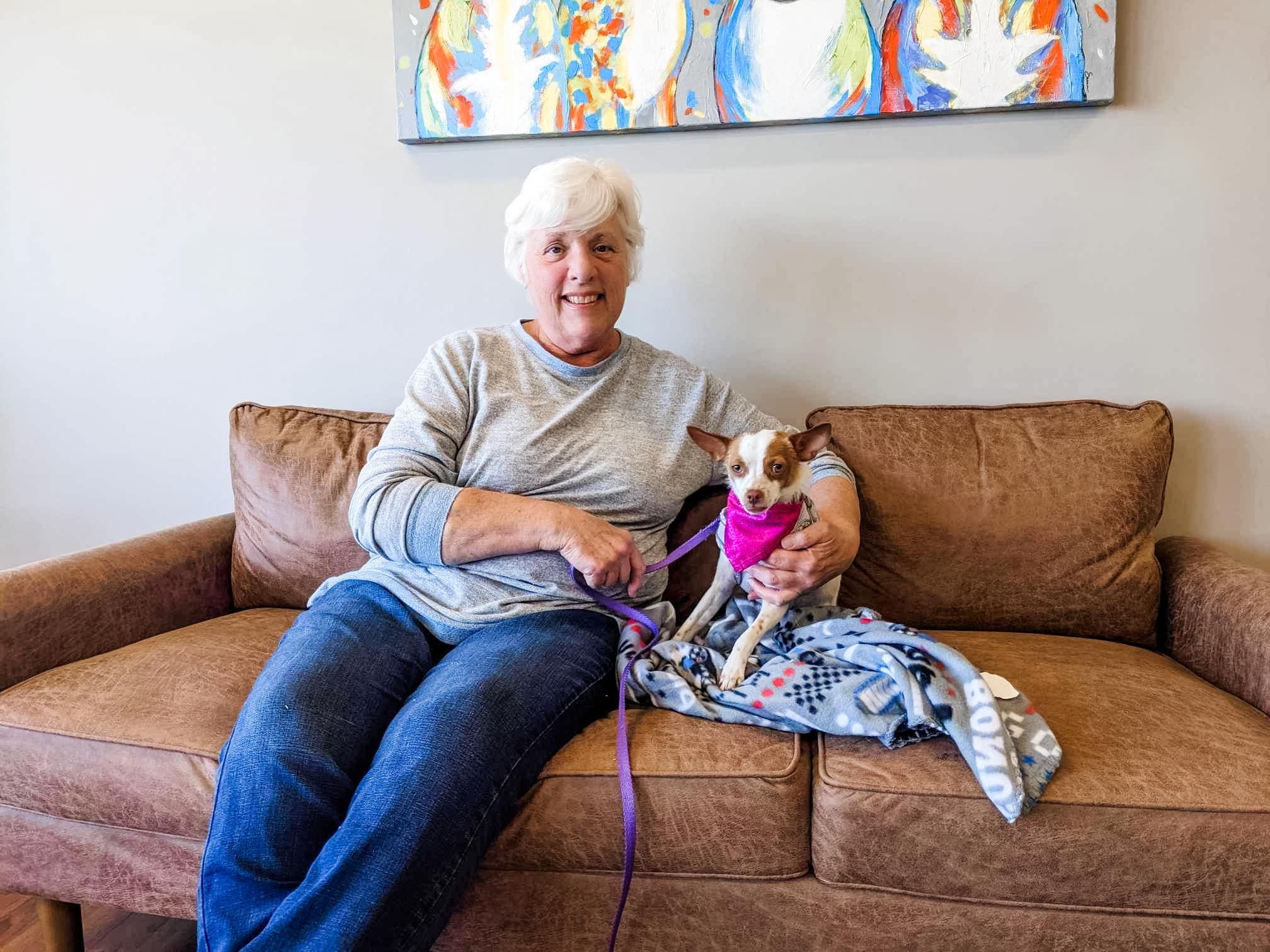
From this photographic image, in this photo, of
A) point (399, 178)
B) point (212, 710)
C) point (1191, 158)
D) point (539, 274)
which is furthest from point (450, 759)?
point (1191, 158)

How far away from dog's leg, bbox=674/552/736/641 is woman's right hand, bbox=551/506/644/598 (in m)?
0.20

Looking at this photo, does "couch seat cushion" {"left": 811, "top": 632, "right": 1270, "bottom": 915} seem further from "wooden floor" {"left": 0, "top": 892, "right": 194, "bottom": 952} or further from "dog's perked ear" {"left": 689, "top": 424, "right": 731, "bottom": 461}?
"wooden floor" {"left": 0, "top": 892, "right": 194, "bottom": 952}

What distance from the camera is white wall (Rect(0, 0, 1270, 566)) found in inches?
69.4

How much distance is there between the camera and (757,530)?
1.33 meters

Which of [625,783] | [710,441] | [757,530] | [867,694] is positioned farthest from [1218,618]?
[625,783]

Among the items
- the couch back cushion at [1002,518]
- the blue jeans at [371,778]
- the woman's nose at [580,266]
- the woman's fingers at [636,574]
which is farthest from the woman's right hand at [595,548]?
the woman's nose at [580,266]

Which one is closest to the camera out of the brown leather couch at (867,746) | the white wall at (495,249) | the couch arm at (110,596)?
the brown leather couch at (867,746)

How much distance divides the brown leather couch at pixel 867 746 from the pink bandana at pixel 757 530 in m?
0.27

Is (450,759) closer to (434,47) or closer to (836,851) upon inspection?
(836,851)

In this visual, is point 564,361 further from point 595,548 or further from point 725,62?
point 725,62

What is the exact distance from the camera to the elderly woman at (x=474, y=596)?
1.01 meters

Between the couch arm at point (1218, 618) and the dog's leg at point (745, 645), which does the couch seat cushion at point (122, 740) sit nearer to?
the dog's leg at point (745, 645)

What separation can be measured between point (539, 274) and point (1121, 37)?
1318 mm

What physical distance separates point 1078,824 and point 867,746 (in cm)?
27
